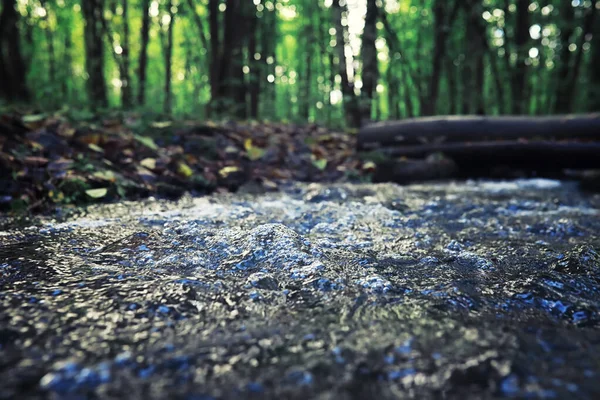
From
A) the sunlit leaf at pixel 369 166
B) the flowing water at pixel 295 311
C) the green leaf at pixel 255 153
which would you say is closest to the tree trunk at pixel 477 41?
the sunlit leaf at pixel 369 166

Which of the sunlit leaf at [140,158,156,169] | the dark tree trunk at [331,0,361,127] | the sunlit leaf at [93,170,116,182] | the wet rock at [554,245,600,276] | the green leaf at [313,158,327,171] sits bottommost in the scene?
the wet rock at [554,245,600,276]

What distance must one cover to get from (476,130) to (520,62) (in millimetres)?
5543

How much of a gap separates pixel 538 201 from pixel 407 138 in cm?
274

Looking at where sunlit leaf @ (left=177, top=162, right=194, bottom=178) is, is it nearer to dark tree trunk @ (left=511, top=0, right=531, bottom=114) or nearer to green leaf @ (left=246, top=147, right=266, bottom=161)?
green leaf @ (left=246, top=147, right=266, bottom=161)

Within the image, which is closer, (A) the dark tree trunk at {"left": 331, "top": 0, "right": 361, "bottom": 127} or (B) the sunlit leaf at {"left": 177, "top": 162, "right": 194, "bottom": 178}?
(B) the sunlit leaf at {"left": 177, "top": 162, "right": 194, "bottom": 178}

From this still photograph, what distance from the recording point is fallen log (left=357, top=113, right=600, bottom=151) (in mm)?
5395

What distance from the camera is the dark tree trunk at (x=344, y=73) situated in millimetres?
7615

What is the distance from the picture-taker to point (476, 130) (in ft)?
18.4

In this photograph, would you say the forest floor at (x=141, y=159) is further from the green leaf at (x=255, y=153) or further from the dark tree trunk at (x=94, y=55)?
the dark tree trunk at (x=94, y=55)

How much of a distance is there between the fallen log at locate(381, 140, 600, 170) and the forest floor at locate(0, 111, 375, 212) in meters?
1.11

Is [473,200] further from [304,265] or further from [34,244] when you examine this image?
[34,244]

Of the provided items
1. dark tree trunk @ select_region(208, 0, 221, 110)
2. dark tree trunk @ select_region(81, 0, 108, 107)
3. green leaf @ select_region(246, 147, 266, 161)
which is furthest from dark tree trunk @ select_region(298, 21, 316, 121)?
dark tree trunk @ select_region(81, 0, 108, 107)

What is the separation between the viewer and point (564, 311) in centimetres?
111

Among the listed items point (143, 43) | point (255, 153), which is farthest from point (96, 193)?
point (143, 43)
